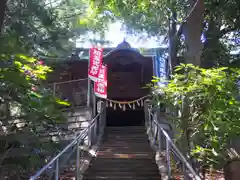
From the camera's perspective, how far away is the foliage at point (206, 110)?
3.71 metres

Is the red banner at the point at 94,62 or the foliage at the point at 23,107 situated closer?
the foliage at the point at 23,107

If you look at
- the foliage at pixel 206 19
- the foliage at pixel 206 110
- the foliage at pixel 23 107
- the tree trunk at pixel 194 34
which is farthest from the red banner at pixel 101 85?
the foliage at pixel 206 110

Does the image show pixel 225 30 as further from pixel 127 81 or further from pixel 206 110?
pixel 206 110

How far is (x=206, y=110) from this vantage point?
390 cm

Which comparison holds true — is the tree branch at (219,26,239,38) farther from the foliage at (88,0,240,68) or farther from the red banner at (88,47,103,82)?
the red banner at (88,47,103,82)

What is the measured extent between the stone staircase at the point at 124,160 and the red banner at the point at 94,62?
7.51 feet

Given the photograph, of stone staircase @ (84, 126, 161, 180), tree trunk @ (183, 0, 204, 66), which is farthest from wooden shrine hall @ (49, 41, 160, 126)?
tree trunk @ (183, 0, 204, 66)

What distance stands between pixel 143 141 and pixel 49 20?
501 centimetres

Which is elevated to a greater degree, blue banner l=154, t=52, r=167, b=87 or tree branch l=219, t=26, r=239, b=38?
tree branch l=219, t=26, r=239, b=38

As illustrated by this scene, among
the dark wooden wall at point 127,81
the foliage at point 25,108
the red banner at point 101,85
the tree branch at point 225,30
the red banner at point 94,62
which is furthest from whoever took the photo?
the dark wooden wall at point 127,81

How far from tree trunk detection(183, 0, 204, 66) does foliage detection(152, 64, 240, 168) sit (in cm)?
84

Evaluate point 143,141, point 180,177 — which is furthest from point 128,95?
point 180,177

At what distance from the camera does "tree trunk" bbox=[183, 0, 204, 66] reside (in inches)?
197

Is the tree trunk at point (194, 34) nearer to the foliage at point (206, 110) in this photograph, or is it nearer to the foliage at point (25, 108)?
the foliage at point (206, 110)
